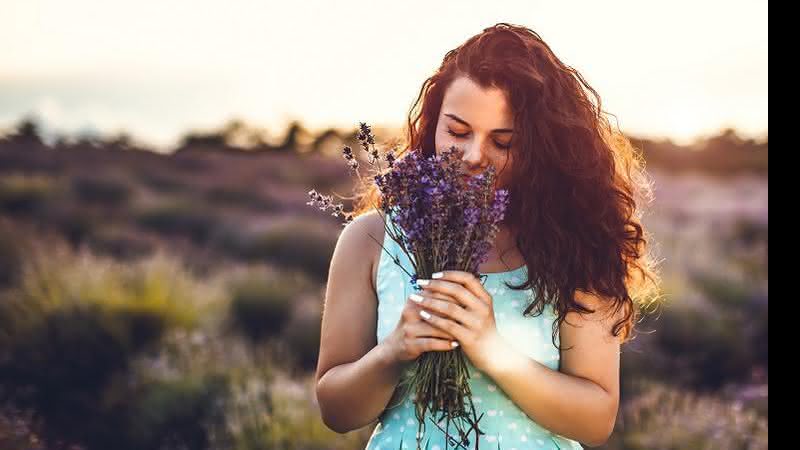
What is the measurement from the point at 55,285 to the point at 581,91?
5930 millimetres

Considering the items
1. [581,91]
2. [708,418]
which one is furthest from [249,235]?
[581,91]

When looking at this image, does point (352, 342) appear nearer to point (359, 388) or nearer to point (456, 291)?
point (359, 388)

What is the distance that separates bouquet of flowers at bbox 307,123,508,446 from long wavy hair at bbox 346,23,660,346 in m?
0.30

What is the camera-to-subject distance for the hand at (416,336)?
207cm

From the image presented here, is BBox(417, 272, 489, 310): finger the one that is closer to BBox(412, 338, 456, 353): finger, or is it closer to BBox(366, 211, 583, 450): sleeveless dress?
BBox(412, 338, 456, 353): finger

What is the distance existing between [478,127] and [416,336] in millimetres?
548

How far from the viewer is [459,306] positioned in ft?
6.77

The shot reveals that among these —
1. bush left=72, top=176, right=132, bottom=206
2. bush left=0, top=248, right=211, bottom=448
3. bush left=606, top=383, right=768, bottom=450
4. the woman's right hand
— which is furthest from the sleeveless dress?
bush left=72, top=176, right=132, bottom=206

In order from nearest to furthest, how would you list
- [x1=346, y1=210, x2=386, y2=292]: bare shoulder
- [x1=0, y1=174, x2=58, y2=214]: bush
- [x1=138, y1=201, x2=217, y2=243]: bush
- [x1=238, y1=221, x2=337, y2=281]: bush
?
[x1=346, y1=210, x2=386, y2=292]: bare shoulder < [x1=238, y1=221, x2=337, y2=281]: bush < [x1=0, y1=174, x2=58, y2=214]: bush < [x1=138, y1=201, x2=217, y2=243]: bush

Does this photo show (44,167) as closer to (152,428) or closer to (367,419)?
(152,428)

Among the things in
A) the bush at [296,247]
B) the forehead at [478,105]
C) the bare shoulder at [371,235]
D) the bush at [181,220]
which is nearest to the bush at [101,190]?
the bush at [181,220]

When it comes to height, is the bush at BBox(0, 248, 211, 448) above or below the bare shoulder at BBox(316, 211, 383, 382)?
below

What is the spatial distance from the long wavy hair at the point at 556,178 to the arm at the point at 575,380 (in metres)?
0.04

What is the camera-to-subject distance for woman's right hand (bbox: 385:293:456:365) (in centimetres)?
207
